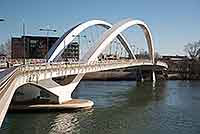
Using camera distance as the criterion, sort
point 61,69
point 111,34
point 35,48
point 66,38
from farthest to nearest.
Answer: point 35,48, point 111,34, point 66,38, point 61,69

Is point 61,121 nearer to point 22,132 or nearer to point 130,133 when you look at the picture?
point 22,132

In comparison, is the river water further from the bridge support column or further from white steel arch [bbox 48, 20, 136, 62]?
the bridge support column

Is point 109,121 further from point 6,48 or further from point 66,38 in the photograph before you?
point 6,48

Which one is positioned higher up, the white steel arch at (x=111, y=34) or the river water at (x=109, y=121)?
the white steel arch at (x=111, y=34)

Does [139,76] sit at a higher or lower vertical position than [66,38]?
lower

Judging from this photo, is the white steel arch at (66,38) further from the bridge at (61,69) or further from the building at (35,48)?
the building at (35,48)

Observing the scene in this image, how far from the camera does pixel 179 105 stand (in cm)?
3544

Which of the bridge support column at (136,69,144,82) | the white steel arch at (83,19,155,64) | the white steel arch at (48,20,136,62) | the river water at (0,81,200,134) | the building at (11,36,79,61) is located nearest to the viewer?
the river water at (0,81,200,134)

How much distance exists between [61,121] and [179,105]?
47.2ft

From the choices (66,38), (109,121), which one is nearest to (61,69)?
(109,121)

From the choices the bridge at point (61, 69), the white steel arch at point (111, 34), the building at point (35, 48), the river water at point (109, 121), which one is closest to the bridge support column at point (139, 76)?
the white steel arch at point (111, 34)

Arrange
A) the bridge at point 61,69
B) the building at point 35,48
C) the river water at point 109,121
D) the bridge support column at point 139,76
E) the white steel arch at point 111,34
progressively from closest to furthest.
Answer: the bridge at point 61,69 → the river water at point 109,121 → the white steel arch at point 111,34 → the bridge support column at point 139,76 → the building at point 35,48

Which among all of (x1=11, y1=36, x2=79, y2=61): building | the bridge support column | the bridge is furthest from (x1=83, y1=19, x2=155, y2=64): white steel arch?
(x1=11, y1=36, x2=79, y2=61): building

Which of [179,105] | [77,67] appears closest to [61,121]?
[77,67]
